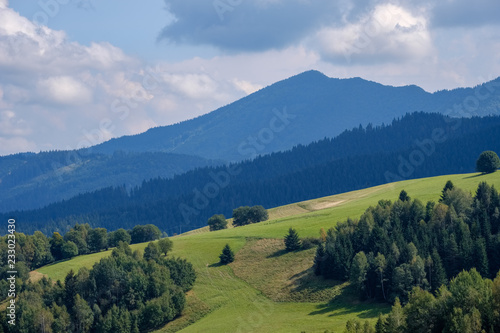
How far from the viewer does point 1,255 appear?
479ft

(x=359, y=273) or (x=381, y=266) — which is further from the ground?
(x=381, y=266)

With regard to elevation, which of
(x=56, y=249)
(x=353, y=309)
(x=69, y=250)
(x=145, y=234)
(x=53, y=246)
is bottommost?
(x=353, y=309)

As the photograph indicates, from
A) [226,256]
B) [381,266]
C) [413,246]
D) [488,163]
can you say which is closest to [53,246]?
[226,256]

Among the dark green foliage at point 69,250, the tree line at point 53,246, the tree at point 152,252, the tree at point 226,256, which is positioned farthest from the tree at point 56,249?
the tree at point 226,256

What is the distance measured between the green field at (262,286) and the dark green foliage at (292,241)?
209 cm

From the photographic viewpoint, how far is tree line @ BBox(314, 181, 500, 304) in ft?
332

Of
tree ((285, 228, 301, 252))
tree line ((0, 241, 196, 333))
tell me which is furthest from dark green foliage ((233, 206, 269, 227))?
tree line ((0, 241, 196, 333))

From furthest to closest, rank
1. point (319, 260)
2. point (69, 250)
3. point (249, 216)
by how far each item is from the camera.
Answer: point (249, 216) < point (69, 250) < point (319, 260)

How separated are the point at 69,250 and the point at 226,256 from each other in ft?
156

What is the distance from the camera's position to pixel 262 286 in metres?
117

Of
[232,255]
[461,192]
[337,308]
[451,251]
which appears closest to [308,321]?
[337,308]

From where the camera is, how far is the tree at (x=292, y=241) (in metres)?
129

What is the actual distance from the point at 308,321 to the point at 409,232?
29.6 m

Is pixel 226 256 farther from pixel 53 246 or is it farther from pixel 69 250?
pixel 53 246
